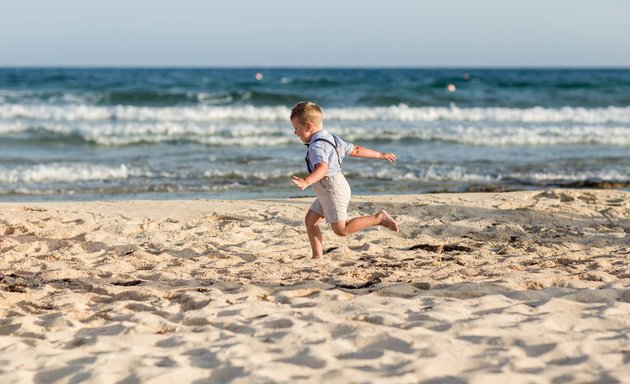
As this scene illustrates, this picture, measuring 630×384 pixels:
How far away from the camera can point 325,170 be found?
599 centimetres

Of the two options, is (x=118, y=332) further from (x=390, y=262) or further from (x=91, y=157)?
(x=91, y=157)

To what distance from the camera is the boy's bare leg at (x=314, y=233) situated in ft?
21.1

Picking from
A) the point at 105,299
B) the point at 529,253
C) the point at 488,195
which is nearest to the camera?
the point at 105,299

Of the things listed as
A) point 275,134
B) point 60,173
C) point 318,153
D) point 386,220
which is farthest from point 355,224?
point 275,134

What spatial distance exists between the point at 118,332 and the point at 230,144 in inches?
505

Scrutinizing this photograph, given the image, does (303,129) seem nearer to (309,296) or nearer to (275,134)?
(309,296)

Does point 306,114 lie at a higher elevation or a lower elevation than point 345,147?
higher

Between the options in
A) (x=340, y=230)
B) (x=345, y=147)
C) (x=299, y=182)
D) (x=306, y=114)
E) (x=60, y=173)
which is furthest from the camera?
(x=60, y=173)

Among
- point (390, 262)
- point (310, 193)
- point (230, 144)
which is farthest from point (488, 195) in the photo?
point (230, 144)

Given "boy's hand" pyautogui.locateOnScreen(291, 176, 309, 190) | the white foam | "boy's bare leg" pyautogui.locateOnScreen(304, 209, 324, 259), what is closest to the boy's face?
"boy's hand" pyautogui.locateOnScreen(291, 176, 309, 190)

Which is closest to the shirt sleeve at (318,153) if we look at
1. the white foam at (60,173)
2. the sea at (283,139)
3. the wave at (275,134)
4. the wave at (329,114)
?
the sea at (283,139)

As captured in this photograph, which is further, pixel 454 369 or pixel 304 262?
pixel 304 262

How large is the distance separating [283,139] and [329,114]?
704 cm

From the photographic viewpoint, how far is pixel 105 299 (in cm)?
529
